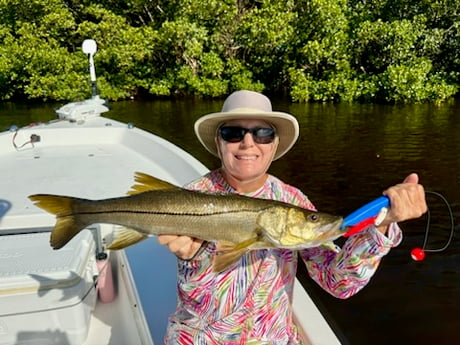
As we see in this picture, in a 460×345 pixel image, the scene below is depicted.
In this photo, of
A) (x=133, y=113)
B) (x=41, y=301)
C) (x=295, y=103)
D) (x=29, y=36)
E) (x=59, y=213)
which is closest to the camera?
(x=59, y=213)

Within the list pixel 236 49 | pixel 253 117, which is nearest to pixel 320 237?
pixel 253 117

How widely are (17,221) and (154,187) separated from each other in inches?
86.1

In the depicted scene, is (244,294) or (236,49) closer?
(244,294)

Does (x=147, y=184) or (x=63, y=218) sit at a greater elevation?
(x=147, y=184)

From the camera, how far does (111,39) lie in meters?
28.3

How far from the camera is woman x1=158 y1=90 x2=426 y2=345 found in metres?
2.32

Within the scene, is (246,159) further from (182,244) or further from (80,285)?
(80,285)

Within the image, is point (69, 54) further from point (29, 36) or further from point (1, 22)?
point (1, 22)

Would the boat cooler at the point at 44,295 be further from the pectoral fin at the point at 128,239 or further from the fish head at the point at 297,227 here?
the fish head at the point at 297,227

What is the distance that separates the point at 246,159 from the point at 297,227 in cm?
54

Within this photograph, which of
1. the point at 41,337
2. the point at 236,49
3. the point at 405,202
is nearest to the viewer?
the point at 405,202

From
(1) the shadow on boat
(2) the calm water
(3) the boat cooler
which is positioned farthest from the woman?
(2) the calm water

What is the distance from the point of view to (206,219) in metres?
2.12

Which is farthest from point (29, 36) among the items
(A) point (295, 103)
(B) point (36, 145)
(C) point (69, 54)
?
(B) point (36, 145)
